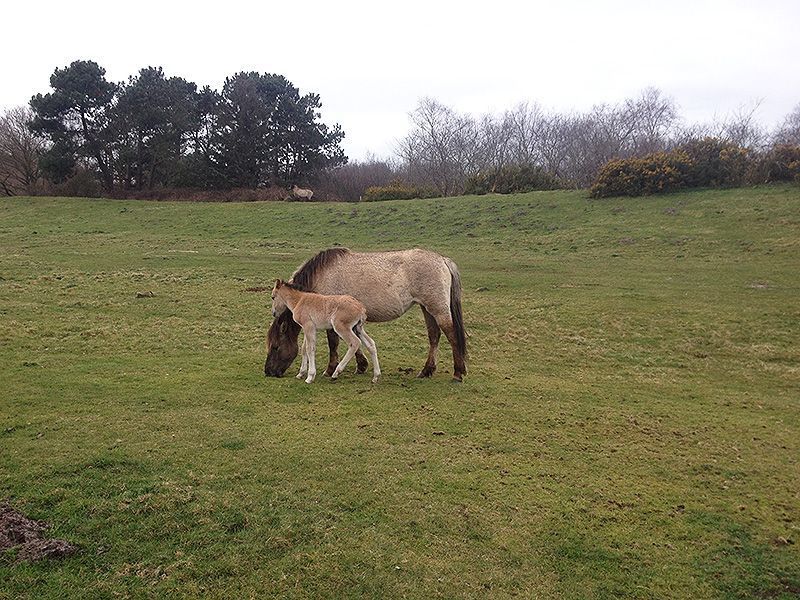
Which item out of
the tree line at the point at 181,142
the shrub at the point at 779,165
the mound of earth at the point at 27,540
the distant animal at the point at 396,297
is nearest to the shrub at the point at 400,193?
the tree line at the point at 181,142

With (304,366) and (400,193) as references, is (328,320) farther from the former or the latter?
(400,193)

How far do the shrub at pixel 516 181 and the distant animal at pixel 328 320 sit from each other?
102ft

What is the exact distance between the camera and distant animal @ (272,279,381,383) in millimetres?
8609

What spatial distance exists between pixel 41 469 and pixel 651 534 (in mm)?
5335

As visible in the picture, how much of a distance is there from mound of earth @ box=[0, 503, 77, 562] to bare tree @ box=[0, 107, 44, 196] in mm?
51883

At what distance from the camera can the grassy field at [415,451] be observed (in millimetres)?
4168

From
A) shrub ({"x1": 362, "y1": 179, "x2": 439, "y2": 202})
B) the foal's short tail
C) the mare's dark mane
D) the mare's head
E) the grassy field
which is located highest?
shrub ({"x1": 362, "y1": 179, "x2": 439, "y2": 202})

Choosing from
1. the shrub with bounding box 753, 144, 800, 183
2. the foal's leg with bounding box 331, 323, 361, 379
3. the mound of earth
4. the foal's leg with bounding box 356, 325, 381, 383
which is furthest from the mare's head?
the shrub with bounding box 753, 144, 800, 183

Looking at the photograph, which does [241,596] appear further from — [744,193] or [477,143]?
[477,143]

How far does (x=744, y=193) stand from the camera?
27234 millimetres

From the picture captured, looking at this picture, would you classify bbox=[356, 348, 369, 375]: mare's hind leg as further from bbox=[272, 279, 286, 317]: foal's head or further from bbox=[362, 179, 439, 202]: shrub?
bbox=[362, 179, 439, 202]: shrub

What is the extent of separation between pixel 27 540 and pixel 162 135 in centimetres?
4893

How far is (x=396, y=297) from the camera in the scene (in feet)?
30.2

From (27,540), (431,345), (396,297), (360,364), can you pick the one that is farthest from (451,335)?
(27,540)
